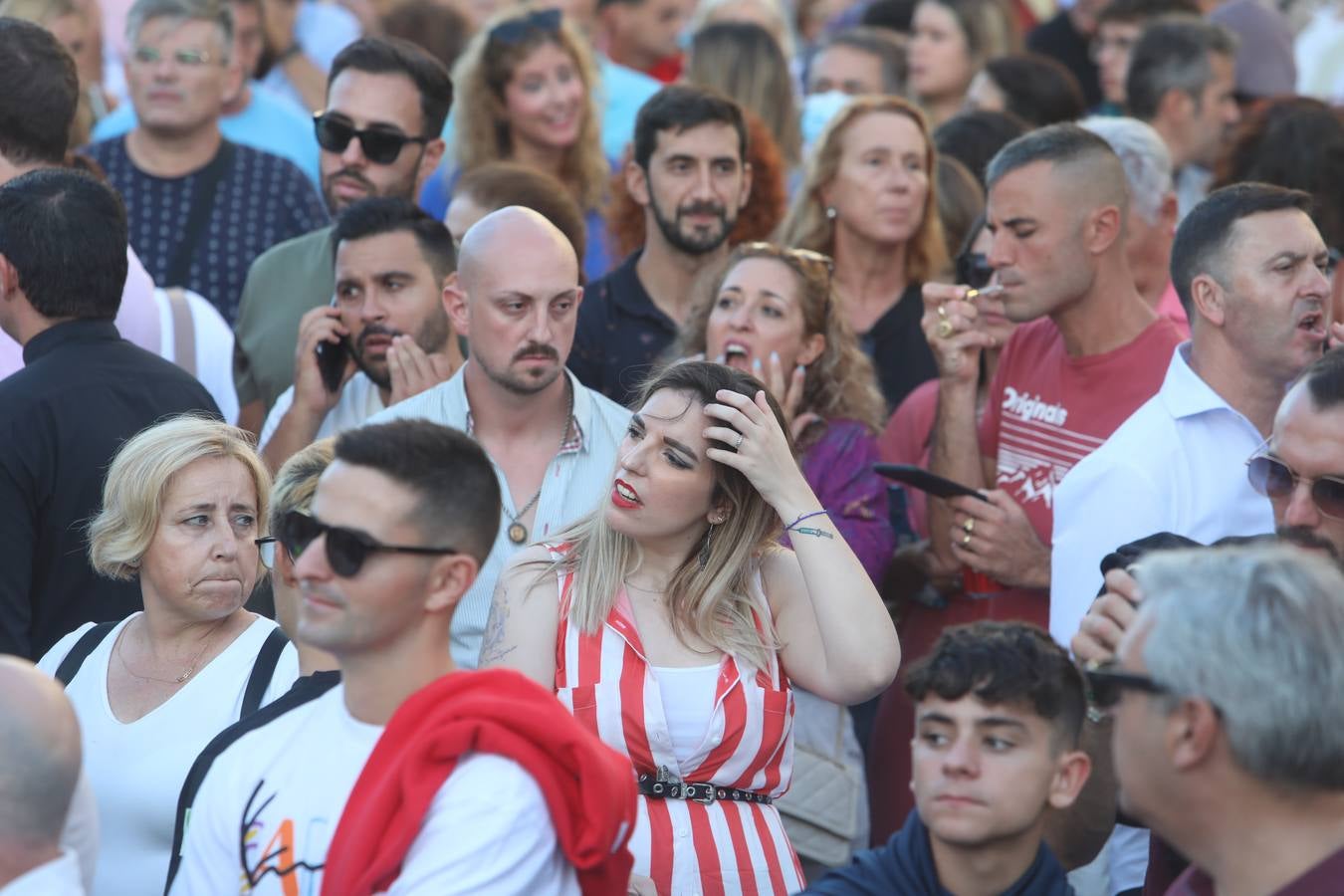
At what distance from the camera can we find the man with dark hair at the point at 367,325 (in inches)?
205

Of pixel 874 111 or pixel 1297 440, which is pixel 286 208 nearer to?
pixel 874 111

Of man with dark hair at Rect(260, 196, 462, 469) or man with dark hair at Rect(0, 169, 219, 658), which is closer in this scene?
man with dark hair at Rect(0, 169, 219, 658)

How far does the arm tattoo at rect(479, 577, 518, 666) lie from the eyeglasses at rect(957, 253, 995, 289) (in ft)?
7.43

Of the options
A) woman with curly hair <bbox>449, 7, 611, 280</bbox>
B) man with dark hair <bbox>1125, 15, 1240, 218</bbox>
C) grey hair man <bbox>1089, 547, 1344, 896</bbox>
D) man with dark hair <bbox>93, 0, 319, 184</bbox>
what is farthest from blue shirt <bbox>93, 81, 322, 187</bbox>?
grey hair man <bbox>1089, 547, 1344, 896</bbox>

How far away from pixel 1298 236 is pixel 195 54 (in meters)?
4.03

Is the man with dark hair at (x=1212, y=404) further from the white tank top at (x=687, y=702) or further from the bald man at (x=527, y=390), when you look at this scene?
the bald man at (x=527, y=390)

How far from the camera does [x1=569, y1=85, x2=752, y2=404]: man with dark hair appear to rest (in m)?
6.00

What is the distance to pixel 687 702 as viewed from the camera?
379cm

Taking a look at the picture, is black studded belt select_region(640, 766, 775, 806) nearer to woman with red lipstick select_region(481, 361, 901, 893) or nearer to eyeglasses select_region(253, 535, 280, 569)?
woman with red lipstick select_region(481, 361, 901, 893)

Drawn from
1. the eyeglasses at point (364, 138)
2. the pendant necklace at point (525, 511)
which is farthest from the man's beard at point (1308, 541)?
the eyeglasses at point (364, 138)

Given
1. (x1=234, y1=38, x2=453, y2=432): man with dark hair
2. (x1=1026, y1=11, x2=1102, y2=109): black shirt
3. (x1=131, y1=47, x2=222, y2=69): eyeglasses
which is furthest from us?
(x1=1026, y1=11, x2=1102, y2=109): black shirt

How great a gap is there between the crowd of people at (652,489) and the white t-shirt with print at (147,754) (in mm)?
11

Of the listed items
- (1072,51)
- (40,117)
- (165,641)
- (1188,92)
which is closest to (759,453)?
(165,641)

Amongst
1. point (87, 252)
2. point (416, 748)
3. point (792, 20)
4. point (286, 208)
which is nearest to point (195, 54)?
point (286, 208)
